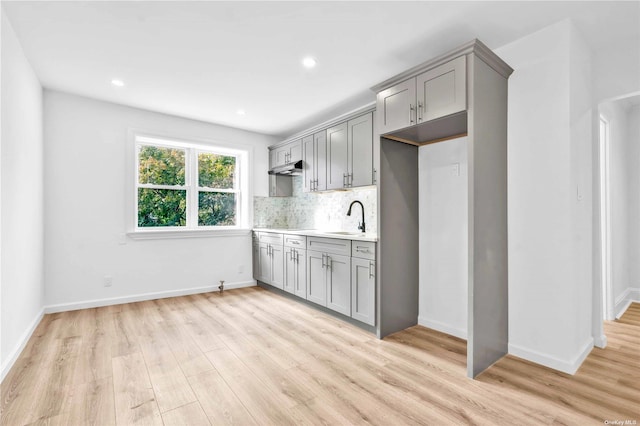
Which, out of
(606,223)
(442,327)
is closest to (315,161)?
(442,327)

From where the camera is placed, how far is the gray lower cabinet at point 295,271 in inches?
156

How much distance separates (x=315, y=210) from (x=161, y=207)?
7.45 ft

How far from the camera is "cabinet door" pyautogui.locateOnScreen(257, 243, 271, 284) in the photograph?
4.73 meters

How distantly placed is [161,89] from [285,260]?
257 centimetres

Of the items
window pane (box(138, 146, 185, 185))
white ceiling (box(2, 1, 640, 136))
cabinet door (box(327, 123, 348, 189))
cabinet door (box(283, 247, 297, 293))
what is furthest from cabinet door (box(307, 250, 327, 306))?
window pane (box(138, 146, 185, 185))

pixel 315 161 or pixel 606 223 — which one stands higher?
pixel 315 161

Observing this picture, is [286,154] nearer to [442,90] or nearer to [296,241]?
[296,241]

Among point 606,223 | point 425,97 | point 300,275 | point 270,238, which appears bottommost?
point 300,275

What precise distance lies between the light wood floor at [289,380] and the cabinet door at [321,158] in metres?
1.86

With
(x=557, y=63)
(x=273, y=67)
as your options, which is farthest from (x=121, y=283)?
(x=557, y=63)

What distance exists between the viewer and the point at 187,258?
4.54m

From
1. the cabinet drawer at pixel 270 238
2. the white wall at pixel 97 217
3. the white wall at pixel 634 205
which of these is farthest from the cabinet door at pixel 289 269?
the white wall at pixel 634 205

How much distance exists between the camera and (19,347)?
102 inches

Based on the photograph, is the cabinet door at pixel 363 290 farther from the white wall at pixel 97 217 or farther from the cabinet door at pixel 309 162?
the white wall at pixel 97 217
